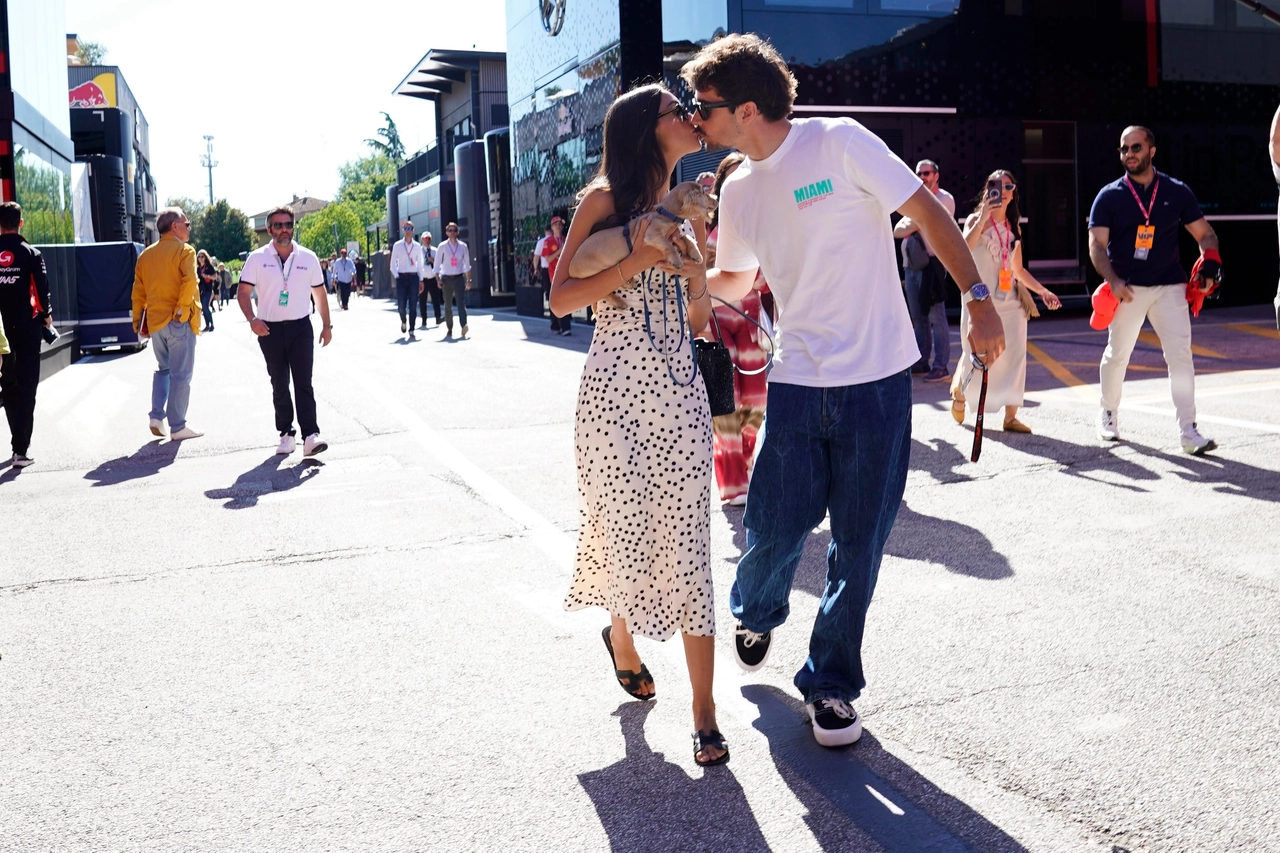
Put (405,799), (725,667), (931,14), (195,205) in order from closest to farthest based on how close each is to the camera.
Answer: (405,799) < (725,667) < (931,14) < (195,205)

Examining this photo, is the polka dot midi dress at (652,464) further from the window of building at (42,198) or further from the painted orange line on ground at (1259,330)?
the window of building at (42,198)

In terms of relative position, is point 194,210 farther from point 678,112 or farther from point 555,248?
point 678,112

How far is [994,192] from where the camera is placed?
891 centimetres

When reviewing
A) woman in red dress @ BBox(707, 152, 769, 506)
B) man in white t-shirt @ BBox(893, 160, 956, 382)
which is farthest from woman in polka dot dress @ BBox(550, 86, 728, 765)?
man in white t-shirt @ BBox(893, 160, 956, 382)

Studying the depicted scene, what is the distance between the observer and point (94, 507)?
7863 mm

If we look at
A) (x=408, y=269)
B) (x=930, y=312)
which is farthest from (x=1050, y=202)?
(x=930, y=312)

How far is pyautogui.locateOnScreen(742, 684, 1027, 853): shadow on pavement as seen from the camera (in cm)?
299

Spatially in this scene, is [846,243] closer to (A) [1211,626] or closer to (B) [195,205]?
(A) [1211,626]

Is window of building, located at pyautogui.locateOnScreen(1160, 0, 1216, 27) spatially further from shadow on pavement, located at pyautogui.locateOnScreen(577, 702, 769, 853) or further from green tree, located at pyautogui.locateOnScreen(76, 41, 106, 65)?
green tree, located at pyautogui.locateOnScreen(76, 41, 106, 65)

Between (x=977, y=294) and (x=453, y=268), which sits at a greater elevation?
(x=453, y=268)

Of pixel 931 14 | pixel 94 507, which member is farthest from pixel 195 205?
pixel 94 507

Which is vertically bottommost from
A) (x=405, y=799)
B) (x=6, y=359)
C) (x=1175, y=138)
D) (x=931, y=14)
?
(x=405, y=799)

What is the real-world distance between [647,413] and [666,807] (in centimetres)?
109

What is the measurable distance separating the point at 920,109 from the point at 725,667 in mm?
19406
